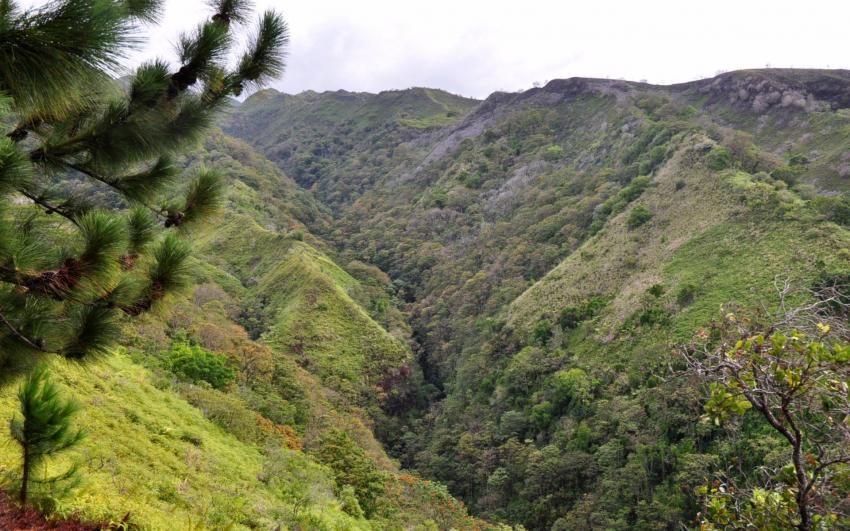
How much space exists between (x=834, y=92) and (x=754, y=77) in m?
8.69

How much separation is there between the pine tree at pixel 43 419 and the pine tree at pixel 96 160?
23.3 inches

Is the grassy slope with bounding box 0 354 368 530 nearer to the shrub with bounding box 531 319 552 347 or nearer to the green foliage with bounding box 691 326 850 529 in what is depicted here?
the green foliage with bounding box 691 326 850 529

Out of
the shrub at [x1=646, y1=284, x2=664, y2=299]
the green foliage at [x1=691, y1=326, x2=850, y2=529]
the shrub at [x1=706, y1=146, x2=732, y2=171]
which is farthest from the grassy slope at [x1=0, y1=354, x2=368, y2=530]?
the shrub at [x1=706, y1=146, x2=732, y2=171]

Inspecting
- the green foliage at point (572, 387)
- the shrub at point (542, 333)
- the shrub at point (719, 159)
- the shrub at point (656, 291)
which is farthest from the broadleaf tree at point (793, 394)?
the shrub at point (719, 159)

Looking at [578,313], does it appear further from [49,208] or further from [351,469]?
[49,208]

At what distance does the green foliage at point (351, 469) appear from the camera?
1513 centimetres

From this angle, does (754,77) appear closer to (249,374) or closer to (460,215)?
(460,215)

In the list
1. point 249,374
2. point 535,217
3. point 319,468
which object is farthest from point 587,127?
point 319,468

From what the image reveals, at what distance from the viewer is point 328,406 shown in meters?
26.5

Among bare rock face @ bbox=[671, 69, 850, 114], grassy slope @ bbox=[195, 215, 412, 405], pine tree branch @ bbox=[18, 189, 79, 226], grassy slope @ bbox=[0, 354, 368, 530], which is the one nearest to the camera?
pine tree branch @ bbox=[18, 189, 79, 226]

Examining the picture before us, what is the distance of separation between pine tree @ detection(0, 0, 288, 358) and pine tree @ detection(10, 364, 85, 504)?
0.59 m

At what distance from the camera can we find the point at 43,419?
294 cm

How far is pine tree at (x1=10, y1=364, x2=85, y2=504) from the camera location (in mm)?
2906

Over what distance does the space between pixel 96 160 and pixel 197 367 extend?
15248 mm
